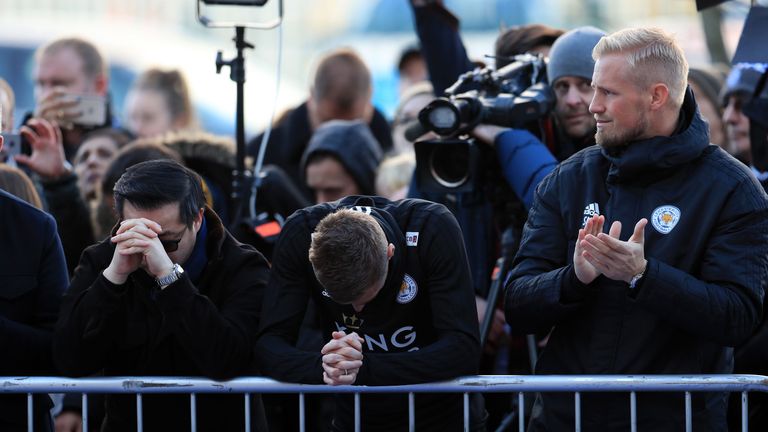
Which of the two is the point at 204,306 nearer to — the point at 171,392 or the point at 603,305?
the point at 171,392

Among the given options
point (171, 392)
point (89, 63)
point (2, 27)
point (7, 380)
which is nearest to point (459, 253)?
point (171, 392)

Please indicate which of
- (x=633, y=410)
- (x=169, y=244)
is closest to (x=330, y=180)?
(x=169, y=244)

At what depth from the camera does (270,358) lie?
3904 millimetres

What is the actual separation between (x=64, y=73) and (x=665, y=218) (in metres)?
3.85

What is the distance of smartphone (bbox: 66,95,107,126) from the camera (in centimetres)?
628

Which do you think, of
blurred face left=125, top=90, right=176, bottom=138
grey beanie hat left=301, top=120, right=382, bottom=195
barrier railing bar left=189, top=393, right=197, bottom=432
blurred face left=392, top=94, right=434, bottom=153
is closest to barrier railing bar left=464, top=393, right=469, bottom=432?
barrier railing bar left=189, top=393, right=197, bottom=432

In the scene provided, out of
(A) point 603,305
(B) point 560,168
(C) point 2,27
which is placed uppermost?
(B) point 560,168

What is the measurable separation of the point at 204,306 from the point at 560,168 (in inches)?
44.4

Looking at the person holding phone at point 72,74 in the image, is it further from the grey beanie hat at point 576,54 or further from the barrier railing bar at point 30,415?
the barrier railing bar at point 30,415

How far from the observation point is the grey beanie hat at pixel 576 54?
15.5ft

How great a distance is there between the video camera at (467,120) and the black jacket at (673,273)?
76 cm

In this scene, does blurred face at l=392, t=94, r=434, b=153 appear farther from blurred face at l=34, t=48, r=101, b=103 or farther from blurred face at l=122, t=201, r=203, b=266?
blurred face at l=122, t=201, r=203, b=266

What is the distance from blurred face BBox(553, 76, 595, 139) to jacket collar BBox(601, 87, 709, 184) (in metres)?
0.91

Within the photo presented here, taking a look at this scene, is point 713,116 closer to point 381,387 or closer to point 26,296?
point 381,387
